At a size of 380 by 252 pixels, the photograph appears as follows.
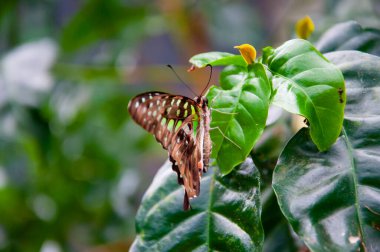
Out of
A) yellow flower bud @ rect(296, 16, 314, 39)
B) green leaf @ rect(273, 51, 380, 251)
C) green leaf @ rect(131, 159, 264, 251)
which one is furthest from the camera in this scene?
yellow flower bud @ rect(296, 16, 314, 39)

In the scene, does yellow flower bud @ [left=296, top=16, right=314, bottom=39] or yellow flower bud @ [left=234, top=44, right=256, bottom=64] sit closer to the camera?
yellow flower bud @ [left=234, top=44, right=256, bottom=64]

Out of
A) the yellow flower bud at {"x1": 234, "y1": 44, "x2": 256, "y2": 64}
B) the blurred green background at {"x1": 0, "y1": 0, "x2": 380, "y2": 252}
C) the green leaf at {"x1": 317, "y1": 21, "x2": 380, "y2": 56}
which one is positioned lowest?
the blurred green background at {"x1": 0, "y1": 0, "x2": 380, "y2": 252}

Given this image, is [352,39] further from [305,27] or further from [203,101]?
[203,101]

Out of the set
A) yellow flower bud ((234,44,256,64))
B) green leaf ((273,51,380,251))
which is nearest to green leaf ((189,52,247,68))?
yellow flower bud ((234,44,256,64))

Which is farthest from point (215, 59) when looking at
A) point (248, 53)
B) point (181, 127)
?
point (181, 127)

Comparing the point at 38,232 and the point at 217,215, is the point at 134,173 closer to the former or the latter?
the point at 38,232

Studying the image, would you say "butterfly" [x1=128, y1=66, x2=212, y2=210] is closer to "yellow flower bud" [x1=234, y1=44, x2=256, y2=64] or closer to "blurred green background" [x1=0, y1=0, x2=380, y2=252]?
"yellow flower bud" [x1=234, y1=44, x2=256, y2=64]
